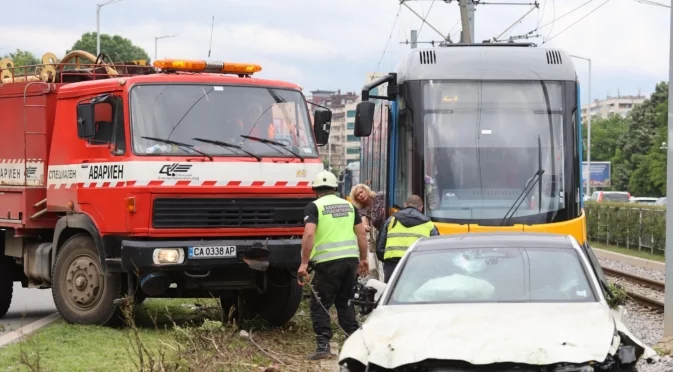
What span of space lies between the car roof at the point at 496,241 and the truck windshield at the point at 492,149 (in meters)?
6.45

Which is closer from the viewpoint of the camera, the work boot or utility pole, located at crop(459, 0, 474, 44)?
the work boot

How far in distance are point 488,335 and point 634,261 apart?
2518cm

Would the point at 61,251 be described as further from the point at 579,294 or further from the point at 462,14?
the point at 462,14

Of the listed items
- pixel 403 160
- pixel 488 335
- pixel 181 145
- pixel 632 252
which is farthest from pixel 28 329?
pixel 632 252

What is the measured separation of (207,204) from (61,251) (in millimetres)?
1976

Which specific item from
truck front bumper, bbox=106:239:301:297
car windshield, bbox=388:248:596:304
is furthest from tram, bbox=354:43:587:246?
car windshield, bbox=388:248:596:304

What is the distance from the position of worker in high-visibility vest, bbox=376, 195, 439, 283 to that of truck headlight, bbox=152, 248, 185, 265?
6.81ft

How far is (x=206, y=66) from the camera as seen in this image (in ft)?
45.9

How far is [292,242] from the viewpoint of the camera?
13.2 metres

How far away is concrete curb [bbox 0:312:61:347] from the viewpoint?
12.7 metres

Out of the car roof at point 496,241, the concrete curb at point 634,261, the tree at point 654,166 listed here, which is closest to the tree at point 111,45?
the tree at point 654,166

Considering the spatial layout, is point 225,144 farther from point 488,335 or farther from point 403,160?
point 488,335

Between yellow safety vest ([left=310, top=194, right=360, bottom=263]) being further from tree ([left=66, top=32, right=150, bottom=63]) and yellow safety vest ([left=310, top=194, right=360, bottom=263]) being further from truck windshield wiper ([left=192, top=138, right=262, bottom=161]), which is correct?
tree ([left=66, top=32, right=150, bottom=63])

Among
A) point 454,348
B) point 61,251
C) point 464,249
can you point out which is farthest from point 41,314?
point 454,348
